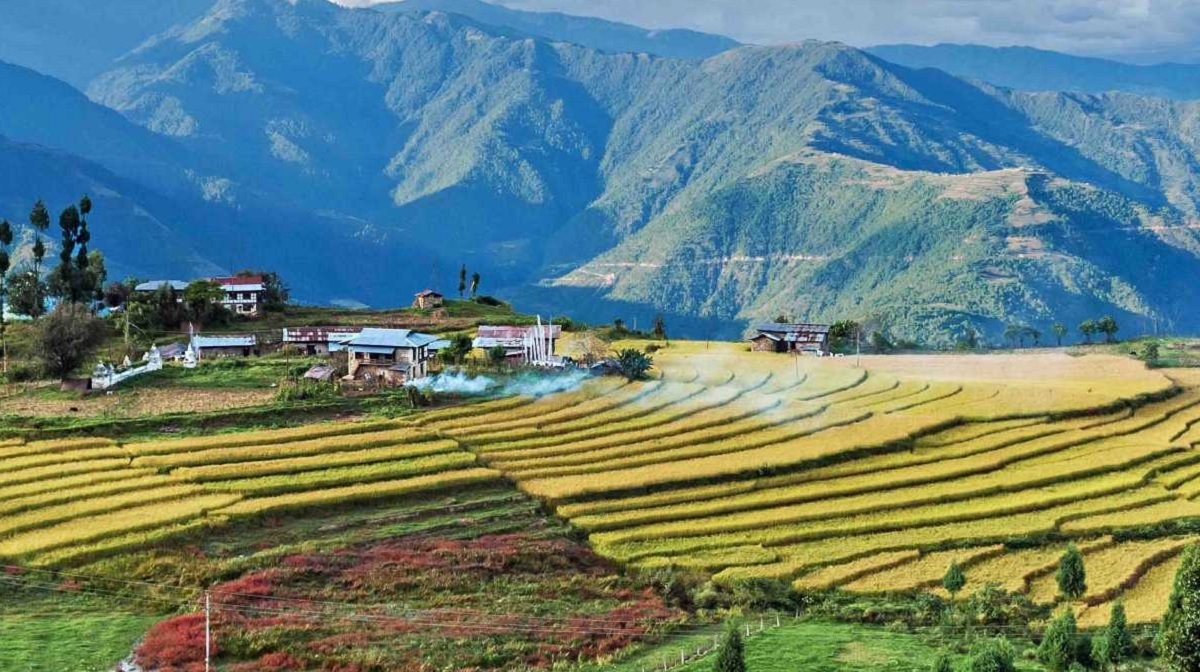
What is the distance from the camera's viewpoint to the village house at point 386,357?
252 feet

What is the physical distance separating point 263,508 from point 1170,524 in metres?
39.9

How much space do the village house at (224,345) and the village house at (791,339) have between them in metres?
42.8

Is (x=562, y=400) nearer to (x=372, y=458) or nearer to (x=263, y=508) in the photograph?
(x=372, y=458)

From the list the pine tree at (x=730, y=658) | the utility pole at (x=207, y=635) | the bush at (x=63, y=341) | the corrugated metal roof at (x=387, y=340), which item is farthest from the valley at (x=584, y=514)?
the bush at (x=63, y=341)

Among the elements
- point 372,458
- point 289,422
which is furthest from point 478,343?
point 372,458

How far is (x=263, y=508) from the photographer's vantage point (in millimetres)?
49625

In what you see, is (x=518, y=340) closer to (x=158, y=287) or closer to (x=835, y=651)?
(x=158, y=287)

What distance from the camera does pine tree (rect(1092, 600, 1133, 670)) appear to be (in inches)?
1528

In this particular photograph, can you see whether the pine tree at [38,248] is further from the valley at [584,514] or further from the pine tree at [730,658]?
the pine tree at [730,658]

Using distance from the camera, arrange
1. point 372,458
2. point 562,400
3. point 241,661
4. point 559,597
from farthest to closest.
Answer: point 562,400 → point 372,458 → point 559,597 → point 241,661

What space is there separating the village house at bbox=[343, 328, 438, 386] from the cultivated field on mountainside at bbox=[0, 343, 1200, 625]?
9214 millimetres

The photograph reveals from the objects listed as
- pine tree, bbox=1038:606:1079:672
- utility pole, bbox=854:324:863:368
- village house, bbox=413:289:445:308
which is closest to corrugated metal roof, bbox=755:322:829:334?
utility pole, bbox=854:324:863:368

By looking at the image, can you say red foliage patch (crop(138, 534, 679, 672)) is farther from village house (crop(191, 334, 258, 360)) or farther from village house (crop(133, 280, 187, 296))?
village house (crop(133, 280, 187, 296))

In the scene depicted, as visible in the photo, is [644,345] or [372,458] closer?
[372,458]
